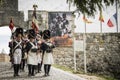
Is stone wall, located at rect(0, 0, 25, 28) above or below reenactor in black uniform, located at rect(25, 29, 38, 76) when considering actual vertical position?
above

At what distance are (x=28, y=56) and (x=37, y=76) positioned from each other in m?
0.65

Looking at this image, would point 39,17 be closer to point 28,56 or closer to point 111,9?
point 111,9

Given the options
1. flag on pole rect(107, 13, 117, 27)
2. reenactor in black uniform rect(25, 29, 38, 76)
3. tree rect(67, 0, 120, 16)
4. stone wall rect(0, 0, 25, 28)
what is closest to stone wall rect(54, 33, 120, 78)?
flag on pole rect(107, 13, 117, 27)

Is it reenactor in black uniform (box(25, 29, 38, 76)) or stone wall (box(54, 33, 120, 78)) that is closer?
reenactor in black uniform (box(25, 29, 38, 76))

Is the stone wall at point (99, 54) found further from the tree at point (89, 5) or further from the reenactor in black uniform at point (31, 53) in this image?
the tree at point (89, 5)

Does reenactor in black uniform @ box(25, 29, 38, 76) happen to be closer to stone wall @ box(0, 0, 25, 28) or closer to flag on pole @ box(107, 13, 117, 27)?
stone wall @ box(0, 0, 25, 28)

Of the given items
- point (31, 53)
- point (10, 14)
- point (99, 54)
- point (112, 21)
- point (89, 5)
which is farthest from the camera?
point (112, 21)

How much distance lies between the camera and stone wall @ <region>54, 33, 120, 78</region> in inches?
939

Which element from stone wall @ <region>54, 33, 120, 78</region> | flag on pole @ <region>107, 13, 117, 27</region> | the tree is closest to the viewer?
the tree

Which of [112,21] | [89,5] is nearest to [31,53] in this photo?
[89,5]

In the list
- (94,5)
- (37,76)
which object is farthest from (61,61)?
(94,5)

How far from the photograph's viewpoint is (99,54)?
24.4 meters

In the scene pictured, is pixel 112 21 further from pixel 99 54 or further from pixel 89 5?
pixel 89 5

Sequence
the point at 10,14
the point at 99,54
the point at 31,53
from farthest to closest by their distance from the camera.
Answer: the point at 99,54
the point at 10,14
the point at 31,53
